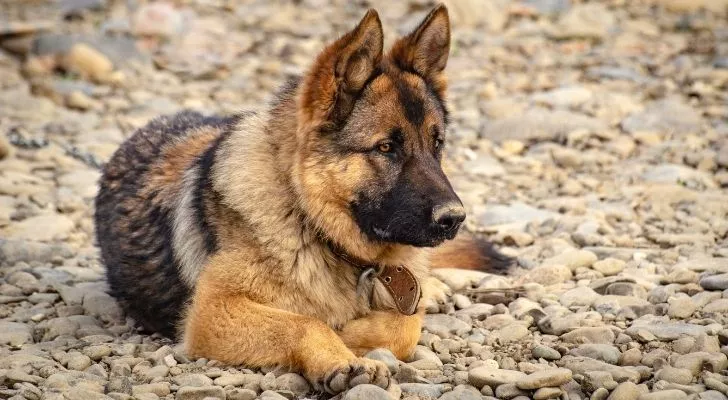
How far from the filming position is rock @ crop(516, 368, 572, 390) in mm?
4391

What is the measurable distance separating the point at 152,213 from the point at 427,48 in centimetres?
212

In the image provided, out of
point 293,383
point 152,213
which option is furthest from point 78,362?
point 152,213

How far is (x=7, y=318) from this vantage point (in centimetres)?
570

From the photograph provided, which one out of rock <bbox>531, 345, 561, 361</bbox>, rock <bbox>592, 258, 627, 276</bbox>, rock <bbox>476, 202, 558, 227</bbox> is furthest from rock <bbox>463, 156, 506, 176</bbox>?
rock <bbox>531, 345, 561, 361</bbox>

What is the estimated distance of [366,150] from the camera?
503 centimetres

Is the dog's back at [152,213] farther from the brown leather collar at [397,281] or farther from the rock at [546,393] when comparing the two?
the rock at [546,393]

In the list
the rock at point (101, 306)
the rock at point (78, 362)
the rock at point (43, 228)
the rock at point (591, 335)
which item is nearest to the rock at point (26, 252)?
the rock at point (43, 228)

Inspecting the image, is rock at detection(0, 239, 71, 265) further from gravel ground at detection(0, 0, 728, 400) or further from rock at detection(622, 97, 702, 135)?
rock at detection(622, 97, 702, 135)

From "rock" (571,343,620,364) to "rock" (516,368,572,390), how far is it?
0.49 m

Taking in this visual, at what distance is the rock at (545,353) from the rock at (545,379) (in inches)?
20.1

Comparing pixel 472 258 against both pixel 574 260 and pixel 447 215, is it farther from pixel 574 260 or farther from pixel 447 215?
pixel 447 215

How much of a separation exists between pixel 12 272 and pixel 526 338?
146 inches

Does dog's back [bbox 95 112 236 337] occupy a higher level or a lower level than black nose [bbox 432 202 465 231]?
lower

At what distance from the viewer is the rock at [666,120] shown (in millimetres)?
10148
